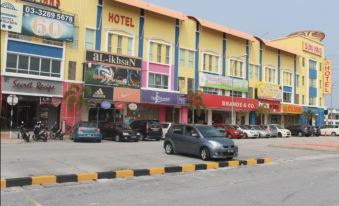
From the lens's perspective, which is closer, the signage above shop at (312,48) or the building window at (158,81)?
the building window at (158,81)

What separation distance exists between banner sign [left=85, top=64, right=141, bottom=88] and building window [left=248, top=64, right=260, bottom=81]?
2070 cm

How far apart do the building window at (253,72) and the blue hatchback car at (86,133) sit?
31.5 metres

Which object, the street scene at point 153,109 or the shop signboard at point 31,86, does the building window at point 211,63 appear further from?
the shop signboard at point 31,86

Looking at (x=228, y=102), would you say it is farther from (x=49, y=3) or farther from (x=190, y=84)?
(x=49, y=3)

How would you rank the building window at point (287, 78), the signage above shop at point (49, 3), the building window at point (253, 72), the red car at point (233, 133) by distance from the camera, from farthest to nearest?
the building window at point (287, 78), the building window at point (253, 72), the red car at point (233, 133), the signage above shop at point (49, 3)

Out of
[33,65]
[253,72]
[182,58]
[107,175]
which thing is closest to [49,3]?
[33,65]

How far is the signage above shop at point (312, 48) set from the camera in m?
70.8

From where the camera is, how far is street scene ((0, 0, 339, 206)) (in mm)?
11391

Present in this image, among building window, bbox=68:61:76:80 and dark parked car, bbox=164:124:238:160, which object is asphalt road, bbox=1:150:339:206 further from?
building window, bbox=68:61:76:80

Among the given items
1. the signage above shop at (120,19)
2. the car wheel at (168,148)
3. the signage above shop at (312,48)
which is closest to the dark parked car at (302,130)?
the signage above shop at (312,48)

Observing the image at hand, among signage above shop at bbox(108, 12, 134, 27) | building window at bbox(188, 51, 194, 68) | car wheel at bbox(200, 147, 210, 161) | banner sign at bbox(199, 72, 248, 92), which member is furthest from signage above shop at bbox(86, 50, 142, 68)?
car wheel at bbox(200, 147, 210, 161)

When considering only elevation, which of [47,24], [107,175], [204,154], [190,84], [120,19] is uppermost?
[120,19]

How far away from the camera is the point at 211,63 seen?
51.7 meters

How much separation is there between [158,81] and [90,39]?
871 centimetres
